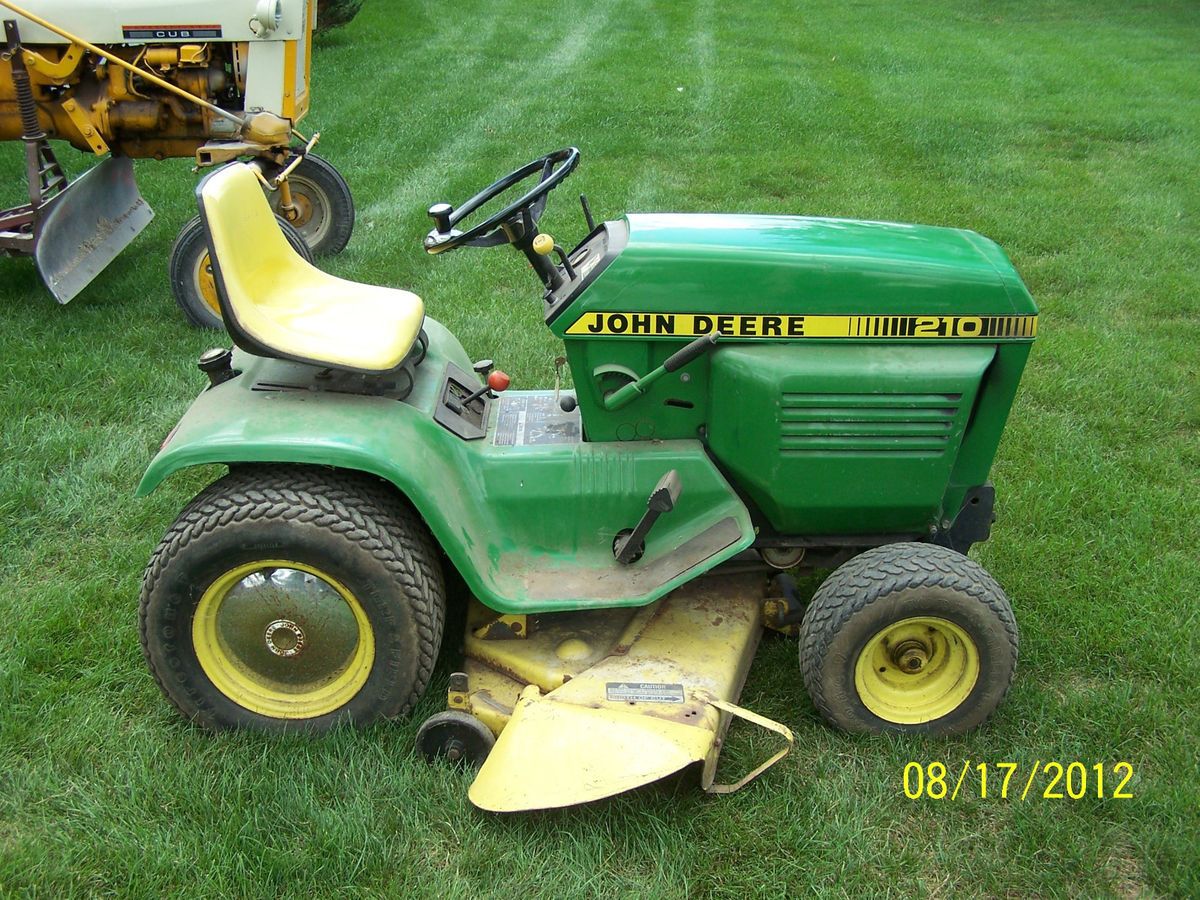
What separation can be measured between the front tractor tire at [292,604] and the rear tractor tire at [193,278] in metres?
2.88

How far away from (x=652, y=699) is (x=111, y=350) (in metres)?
3.59

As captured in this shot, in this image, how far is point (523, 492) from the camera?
3.07m

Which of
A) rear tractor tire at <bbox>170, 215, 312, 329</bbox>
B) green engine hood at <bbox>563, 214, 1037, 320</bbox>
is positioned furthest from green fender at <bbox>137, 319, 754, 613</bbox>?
rear tractor tire at <bbox>170, 215, 312, 329</bbox>

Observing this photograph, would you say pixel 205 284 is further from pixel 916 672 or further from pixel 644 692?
pixel 916 672

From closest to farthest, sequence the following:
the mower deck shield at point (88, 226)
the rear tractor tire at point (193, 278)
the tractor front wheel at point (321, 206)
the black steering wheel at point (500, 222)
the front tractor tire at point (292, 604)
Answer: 1. the front tractor tire at point (292, 604)
2. the black steering wheel at point (500, 222)
3. the rear tractor tire at point (193, 278)
4. the mower deck shield at point (88, 226)
5. the tractor front wheel at point (321, 206)

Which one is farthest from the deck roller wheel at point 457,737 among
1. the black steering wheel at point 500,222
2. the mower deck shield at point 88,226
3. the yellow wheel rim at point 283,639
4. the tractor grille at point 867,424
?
the mower deck shield at point 88,226

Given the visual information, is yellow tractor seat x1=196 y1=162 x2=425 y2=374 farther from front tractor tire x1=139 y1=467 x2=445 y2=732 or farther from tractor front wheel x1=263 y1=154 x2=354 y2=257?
tractor front wheel x1=263 y1=154 x2=354 y2=257

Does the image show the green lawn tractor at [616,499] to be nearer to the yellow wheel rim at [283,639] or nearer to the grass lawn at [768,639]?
the yellow wheel rim at [283,639]

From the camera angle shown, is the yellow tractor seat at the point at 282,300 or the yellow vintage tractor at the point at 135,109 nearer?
the yellow tractor seat at the point at 282,300

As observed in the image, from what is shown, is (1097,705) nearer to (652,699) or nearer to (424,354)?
(652,699)

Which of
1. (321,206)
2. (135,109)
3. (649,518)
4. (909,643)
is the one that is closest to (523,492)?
(649,518)

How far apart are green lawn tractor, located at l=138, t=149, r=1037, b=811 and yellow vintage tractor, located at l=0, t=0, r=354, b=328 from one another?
296 centimetres

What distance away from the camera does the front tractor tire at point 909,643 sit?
282 cm
